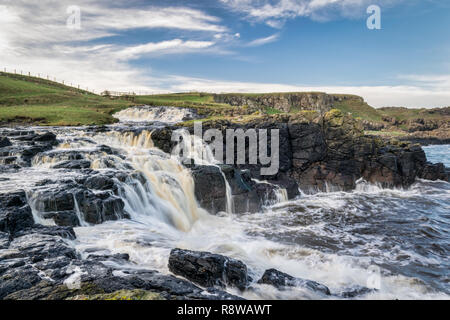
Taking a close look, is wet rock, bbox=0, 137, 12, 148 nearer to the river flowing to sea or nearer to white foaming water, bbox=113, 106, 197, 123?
the river flowing to sea

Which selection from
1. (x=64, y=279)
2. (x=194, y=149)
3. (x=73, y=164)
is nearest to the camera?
(x=64, y=279)

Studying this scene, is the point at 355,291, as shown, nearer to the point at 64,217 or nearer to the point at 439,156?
the point at 64,217

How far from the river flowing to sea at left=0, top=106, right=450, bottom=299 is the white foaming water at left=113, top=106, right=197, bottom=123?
31.5m

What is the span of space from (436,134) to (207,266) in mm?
122514

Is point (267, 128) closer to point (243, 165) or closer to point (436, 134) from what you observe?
point (243, 165)

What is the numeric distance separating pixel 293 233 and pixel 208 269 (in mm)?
8815

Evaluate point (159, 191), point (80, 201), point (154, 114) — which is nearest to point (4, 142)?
point (80, 201)

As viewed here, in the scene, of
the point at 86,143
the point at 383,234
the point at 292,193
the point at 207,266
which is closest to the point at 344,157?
the point at 292,193

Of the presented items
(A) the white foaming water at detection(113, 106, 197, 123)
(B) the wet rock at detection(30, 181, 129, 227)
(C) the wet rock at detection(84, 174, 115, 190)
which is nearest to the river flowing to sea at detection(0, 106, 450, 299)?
(B) the wet rock at detection(30, 181, 129, 227)

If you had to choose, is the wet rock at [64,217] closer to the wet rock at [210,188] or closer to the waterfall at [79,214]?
the waterfall at [79,214]

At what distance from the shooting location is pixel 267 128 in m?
28.2

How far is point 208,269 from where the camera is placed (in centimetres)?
888

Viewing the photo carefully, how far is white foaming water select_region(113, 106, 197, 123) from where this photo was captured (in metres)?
56.7
